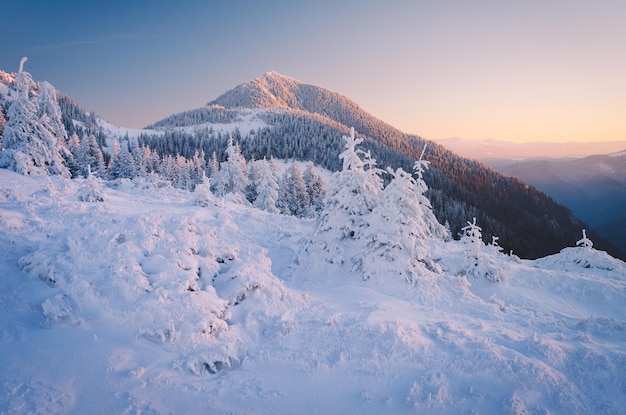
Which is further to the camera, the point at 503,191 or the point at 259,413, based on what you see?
the point at 503,191

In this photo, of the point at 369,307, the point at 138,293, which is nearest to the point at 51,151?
the point at 138,293

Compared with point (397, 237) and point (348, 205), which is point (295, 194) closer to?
point (348, 205)

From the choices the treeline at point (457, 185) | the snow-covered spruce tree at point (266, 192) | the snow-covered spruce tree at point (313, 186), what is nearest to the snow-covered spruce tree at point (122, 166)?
the snow-covered spruce tree at point (266, 192)

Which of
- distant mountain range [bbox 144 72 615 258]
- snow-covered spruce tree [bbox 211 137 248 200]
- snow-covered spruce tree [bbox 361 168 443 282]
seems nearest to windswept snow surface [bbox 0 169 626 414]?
snow-covered spruce tree [bbox 361 168 443 282]

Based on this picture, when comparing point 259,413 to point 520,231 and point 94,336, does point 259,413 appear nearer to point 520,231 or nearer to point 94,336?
point 94,336

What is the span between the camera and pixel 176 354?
7.41 meters

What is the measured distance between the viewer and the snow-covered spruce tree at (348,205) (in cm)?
1571

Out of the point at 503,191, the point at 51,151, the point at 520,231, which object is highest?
the point at 51,151

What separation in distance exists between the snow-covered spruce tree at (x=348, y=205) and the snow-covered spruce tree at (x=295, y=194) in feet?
132

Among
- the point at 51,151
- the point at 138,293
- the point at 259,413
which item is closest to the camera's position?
the point at 259,413

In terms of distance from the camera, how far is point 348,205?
16.0m

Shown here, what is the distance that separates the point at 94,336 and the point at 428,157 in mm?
148176

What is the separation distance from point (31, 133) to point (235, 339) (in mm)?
21973

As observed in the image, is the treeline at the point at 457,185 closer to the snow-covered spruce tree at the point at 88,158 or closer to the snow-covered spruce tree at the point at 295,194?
the snow-covered spruce tree at the point at 295,194
